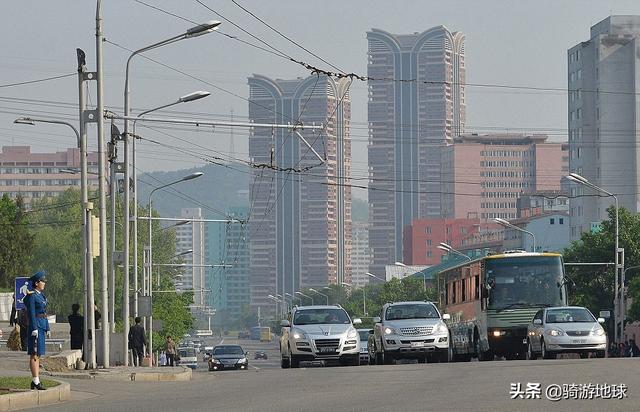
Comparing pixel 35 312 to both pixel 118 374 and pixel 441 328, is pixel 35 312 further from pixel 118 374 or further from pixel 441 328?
pixel 441 328

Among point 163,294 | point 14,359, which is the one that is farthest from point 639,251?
point 14,359

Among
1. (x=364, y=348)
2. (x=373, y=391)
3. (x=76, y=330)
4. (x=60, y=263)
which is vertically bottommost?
(x=364, y=348)

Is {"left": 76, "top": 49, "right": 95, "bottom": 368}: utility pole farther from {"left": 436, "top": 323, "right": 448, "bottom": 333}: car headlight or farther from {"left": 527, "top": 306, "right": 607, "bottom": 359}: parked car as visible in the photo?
{"left": 527, "top": 306, "right": 607, "bottom": 359}: parked car

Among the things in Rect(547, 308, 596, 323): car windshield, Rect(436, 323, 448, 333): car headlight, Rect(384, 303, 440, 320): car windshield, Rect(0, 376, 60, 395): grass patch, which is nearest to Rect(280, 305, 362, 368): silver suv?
Rect(384, 303, 440, 320): car windshield

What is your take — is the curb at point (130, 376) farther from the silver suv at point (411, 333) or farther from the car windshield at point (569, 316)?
the car windshield at point (569, 316)

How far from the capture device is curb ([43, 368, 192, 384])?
104ft

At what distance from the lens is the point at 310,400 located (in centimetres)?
2216

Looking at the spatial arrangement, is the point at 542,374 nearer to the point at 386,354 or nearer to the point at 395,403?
the point at 395,403

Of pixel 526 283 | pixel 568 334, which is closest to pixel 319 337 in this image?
pixel 568 334

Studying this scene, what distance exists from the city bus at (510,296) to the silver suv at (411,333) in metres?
3.31

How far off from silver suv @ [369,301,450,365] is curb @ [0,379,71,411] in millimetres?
15741

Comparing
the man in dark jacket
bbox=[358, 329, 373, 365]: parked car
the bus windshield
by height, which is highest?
the bus windshield

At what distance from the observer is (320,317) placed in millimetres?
39500

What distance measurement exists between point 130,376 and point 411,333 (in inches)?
392
